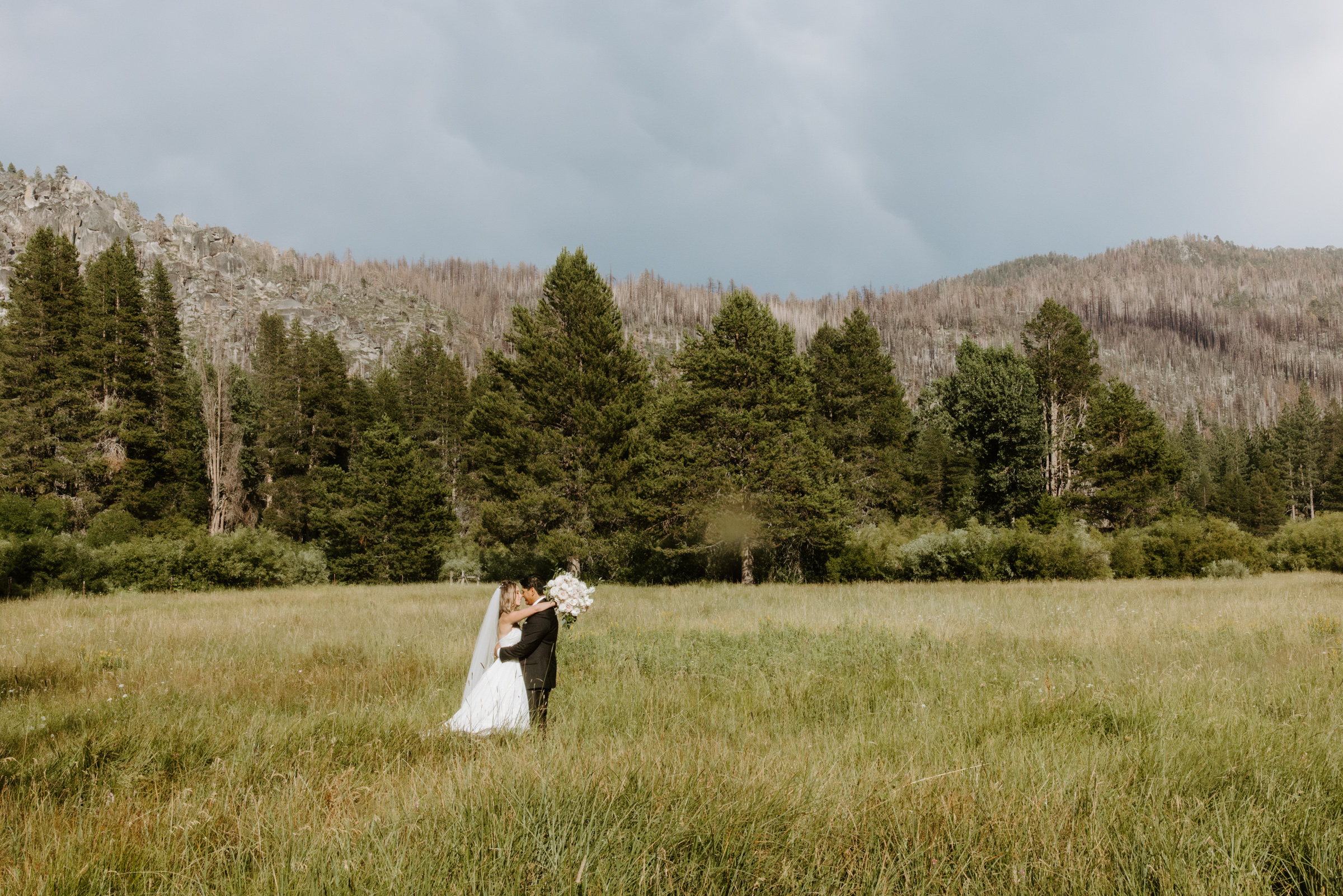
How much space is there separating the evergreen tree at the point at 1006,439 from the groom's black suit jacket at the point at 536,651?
3251 cm

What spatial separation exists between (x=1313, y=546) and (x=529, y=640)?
35.0m

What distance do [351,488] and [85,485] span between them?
1511cm

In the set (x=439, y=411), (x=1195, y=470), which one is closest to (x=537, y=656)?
(x=439, y=411)

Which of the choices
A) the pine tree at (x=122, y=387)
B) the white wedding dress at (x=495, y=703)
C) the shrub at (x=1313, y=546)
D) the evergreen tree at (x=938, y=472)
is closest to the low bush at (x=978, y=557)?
the shrub at (x=1313, y=546)

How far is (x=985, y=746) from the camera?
4.43 meters

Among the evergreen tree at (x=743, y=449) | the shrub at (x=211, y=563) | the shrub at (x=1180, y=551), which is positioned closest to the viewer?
the shrub at (x=211, y=563)

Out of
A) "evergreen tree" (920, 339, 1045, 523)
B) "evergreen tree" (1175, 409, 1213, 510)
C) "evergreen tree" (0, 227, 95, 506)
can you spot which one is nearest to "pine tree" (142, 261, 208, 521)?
"evergreen tree" (0, 227, 95, 506)

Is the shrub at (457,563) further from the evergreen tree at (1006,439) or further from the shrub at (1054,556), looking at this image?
the evergreen tree at (1006,439)

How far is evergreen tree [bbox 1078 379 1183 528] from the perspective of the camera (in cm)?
3303

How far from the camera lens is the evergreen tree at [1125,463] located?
33.0m

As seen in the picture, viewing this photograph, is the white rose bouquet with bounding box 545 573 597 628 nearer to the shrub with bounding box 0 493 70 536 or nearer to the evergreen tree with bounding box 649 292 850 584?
the evergreen tree with bounding box 649 292 850 584

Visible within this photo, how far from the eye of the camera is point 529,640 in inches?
240

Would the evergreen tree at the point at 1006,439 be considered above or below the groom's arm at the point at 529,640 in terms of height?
above

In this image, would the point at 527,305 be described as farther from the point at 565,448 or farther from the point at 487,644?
the point at 487,644
